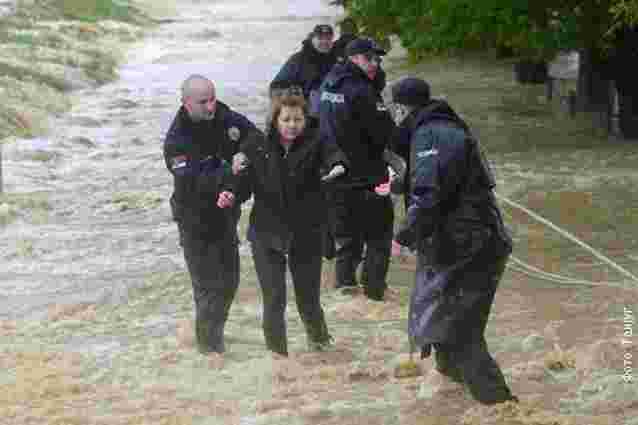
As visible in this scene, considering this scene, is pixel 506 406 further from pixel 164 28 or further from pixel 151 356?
pixel 164 28

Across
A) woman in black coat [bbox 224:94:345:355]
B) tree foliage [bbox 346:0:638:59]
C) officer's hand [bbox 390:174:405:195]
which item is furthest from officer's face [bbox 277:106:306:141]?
tree foliage [bbox 346:0:638:59]

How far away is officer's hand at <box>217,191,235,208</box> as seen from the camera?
8486mm

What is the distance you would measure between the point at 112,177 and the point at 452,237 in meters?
14.2

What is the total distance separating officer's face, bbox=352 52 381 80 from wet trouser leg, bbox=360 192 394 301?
2.86 ft

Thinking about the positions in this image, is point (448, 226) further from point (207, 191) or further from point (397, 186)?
point (207, 191)

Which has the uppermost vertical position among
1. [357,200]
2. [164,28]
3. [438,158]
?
[438,158]

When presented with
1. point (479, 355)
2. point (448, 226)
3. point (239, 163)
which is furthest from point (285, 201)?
point (479, 355)

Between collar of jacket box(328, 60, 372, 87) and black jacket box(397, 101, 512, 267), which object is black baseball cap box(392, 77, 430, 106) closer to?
black jacket box(397, 101, 512, 267)

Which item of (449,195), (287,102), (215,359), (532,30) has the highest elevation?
(287,102)

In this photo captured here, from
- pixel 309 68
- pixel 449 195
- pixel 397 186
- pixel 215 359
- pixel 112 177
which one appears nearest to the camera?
pixel 449 195

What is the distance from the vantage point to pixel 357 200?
10.9 m

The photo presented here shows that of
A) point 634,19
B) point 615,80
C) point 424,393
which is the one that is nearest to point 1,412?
point 424,393

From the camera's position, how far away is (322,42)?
40.7 ft

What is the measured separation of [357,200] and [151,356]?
188cm
